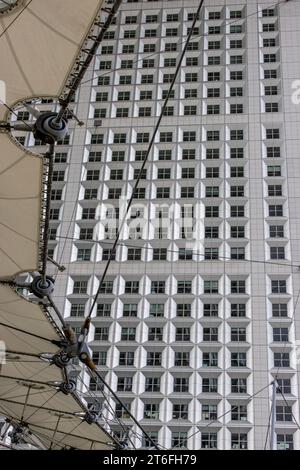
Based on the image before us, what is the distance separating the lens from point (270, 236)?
38156 millimetres

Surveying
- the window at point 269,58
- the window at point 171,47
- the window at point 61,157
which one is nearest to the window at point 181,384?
the window at point 61,157

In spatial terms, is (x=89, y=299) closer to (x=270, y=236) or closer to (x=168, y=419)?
(x=168, y=419)

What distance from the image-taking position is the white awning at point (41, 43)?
35.8 feet

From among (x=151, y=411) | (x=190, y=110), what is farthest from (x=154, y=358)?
(x=190, y=110)

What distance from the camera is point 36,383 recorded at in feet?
65.0

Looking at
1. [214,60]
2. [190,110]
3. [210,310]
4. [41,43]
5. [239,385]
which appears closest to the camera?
[41,43]

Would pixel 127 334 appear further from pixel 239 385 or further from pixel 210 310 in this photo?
pixel 239 385

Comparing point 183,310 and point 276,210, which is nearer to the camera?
point 183,310

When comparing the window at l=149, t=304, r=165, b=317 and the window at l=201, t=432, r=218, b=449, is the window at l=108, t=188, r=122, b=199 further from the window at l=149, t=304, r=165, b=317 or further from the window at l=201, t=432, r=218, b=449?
the window at l=201, t=432, r=218, b=449

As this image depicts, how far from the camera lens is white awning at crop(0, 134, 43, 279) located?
12.8 m

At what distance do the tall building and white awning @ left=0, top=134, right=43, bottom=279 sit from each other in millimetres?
20567

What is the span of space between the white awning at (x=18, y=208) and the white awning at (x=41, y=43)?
1.24 meters

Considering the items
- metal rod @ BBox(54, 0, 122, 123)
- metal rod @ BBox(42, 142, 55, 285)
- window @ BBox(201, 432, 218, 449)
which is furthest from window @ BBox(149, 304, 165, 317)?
metal rod @ BBox(54, 0, 122, 123)

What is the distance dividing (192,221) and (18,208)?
2553 cm
